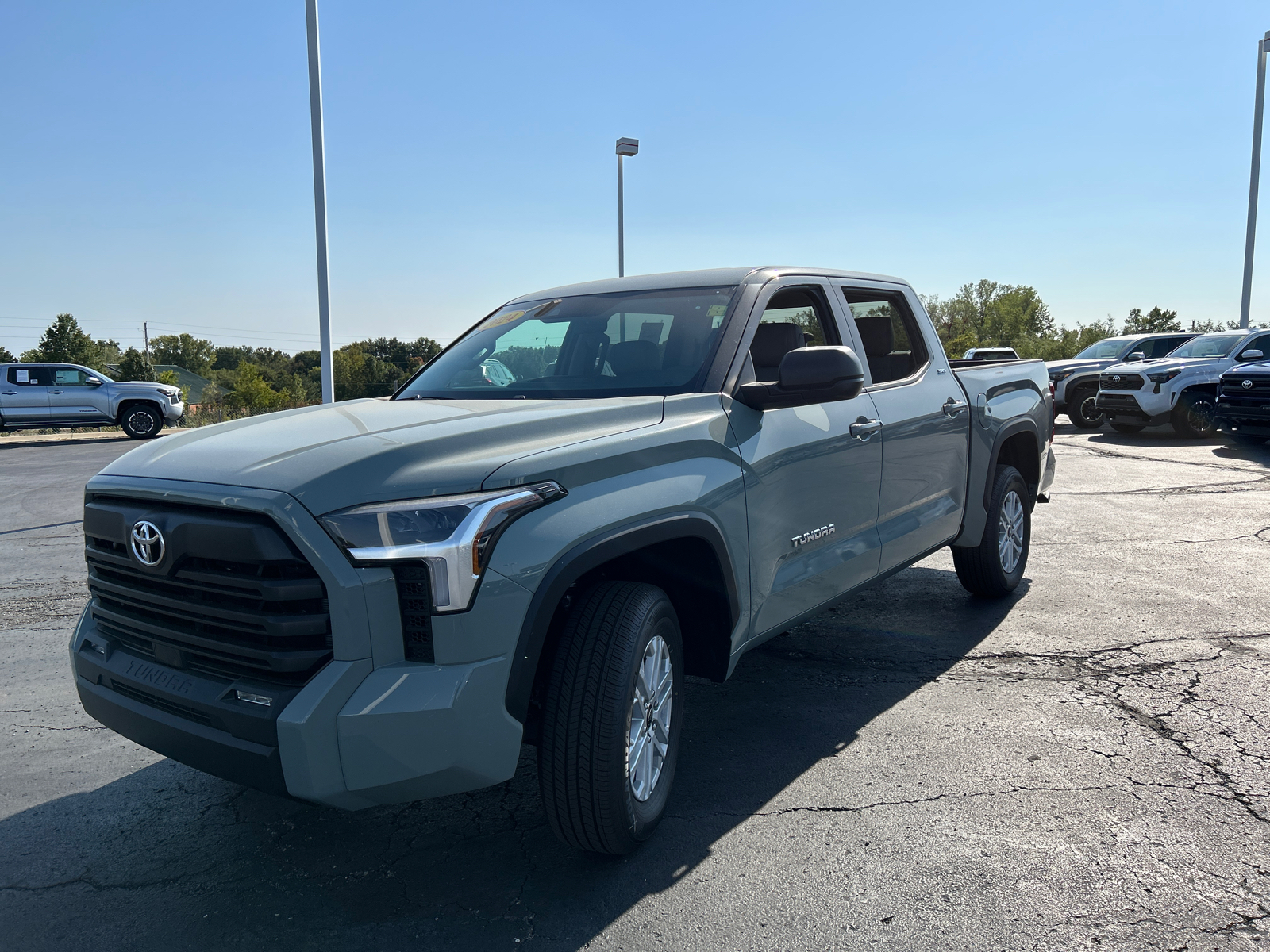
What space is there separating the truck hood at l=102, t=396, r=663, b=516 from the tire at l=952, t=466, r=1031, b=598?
296 centimetres

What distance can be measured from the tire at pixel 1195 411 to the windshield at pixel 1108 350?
333 centimetres

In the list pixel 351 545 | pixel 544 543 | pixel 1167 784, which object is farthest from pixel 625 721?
pixel 1167 784

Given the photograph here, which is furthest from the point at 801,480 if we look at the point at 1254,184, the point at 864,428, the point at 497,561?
the point at 1254,184

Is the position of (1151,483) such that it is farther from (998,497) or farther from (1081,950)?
(1081,950)

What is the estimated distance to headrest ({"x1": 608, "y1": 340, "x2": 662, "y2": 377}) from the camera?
358 cm

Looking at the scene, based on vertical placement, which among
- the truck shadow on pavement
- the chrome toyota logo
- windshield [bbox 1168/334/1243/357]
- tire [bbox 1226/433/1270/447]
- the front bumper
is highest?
windshield [bbox 1168/334/1243/357]

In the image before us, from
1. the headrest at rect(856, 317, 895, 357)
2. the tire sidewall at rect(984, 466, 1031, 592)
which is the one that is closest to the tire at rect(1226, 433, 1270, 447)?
the tire sidewall at rect(984, 466, 1031, 592)

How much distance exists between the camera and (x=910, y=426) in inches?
175

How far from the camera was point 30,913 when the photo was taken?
264cm

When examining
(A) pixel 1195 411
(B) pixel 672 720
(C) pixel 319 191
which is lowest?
(B) pixel 672 720

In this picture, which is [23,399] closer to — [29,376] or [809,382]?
[29,376]

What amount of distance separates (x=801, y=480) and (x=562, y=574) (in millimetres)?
1331

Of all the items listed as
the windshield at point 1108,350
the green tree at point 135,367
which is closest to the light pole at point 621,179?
the windshield at point 1108,350

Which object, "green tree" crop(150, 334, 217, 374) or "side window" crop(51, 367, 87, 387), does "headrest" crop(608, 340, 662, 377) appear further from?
"green tree" crop(150, 334, 217, 374)
